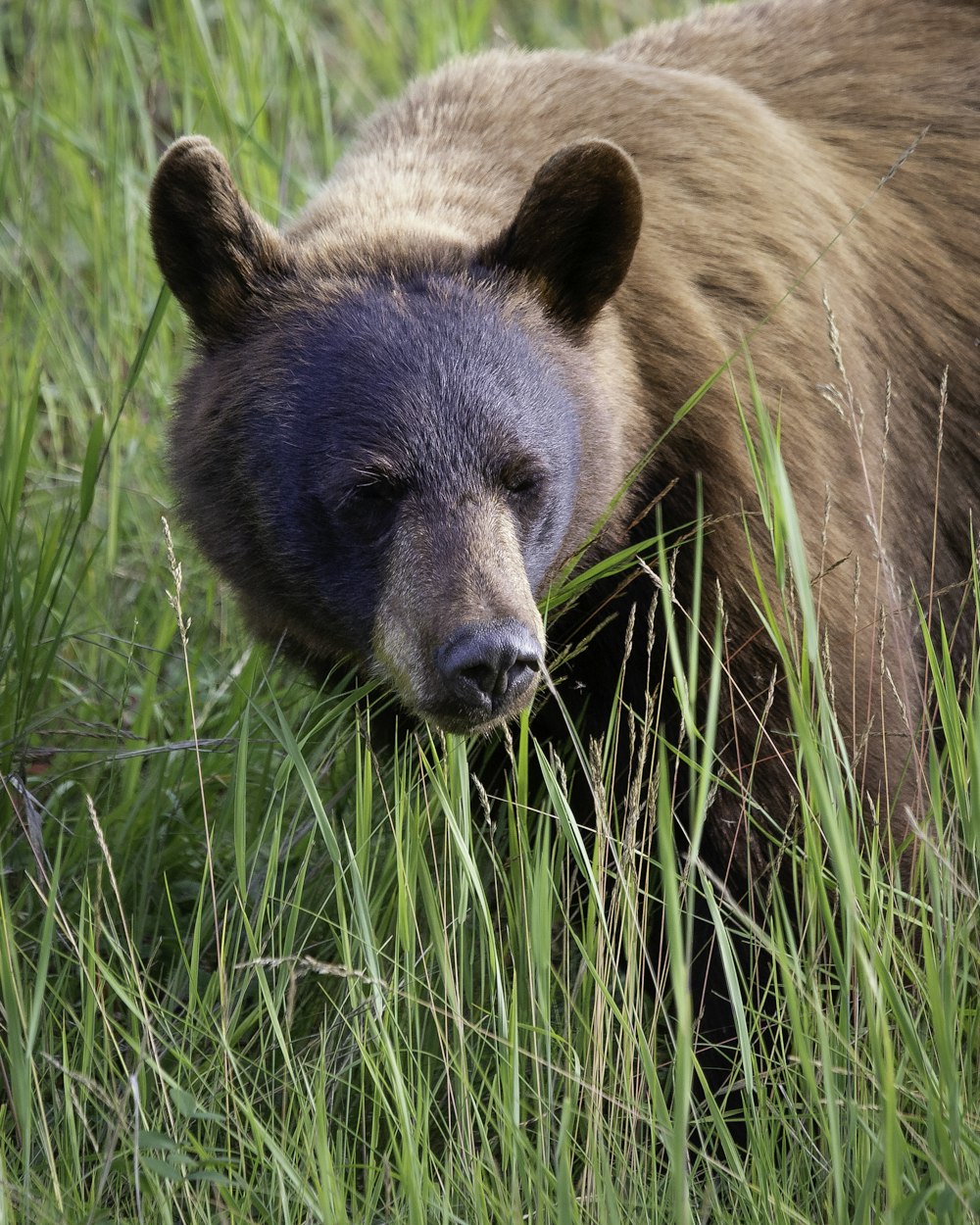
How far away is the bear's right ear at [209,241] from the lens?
3002 millimetres

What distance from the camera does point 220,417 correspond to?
3107 millimetres

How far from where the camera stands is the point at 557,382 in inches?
118

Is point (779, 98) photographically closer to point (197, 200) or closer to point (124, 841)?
point (197, 200)

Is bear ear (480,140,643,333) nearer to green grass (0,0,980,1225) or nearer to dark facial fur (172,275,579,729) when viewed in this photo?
dark facial fur (172,275,579,729)

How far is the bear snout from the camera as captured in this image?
101 inches

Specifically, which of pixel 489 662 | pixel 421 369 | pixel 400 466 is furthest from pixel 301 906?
pixel 421 369

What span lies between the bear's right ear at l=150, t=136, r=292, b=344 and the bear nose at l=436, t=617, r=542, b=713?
1019 millimetres

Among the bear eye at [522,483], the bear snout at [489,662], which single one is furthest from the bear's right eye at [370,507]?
the bear snout at [489,662]

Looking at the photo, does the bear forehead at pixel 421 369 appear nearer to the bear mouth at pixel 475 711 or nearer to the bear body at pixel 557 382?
the bear body at pixel 557 382

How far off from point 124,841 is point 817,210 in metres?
2.17

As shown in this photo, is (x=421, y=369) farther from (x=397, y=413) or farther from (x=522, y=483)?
(x=522, y=483)

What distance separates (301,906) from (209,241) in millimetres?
1414

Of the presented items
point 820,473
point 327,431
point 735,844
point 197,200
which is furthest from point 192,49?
point 735,844

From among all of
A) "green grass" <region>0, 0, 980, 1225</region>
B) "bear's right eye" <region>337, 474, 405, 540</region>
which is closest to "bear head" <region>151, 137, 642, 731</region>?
"bear's right eye" <region>337, 474, 405, 540</region>
